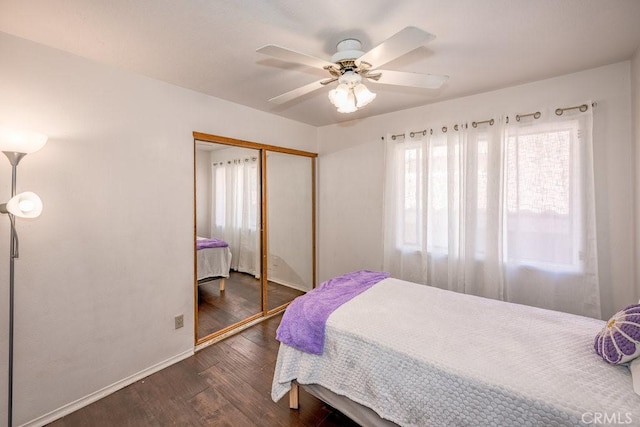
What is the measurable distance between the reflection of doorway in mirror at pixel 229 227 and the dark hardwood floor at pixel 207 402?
0.49 meters

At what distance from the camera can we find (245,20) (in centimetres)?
155

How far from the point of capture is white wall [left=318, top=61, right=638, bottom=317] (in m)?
2.14

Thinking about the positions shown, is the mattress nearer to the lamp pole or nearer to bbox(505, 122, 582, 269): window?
the lamp pole

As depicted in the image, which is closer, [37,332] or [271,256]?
[37,332]

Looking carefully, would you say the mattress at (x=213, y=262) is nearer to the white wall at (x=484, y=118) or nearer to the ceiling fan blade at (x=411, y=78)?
the white wall at (x=484, y=118)

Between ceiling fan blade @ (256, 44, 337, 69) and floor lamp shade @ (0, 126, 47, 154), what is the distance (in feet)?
4.65

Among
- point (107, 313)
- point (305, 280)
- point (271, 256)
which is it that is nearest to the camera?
point (107, 313)

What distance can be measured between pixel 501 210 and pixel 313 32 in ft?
7.29

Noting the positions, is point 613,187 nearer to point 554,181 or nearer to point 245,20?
point 554,181

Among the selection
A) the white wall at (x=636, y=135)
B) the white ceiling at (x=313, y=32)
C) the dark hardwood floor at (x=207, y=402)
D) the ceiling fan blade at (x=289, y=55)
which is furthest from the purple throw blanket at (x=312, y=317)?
the white wall at (x=636, y=135)

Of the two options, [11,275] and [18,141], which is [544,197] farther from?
[11,275]

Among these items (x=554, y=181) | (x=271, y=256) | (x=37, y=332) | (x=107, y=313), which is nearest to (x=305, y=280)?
(x=271, y=256)

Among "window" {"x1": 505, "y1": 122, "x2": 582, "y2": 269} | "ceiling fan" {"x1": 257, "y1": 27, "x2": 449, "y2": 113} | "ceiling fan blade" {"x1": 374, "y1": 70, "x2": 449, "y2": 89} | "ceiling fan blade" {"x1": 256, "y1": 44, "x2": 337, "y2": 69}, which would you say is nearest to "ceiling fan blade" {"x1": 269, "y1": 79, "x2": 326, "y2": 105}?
"ceiling fan" {"x1": 257, "y1": 27, "x2": 449, "y2": 113}

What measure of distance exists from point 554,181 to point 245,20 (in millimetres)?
2671
